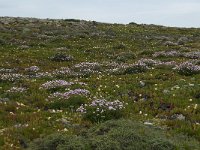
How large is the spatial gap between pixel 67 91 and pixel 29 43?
783 inches

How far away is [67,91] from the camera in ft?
61.9

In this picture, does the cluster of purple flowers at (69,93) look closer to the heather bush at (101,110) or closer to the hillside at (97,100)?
the hillside at (97,100)

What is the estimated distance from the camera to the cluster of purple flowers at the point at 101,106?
14812mm

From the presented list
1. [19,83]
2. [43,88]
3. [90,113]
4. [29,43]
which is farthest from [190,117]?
[29,43]

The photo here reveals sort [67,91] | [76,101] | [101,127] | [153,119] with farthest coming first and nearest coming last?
[67,91] < [76,101] < [153,119] < [101,127]

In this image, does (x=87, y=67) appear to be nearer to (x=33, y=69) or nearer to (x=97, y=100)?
(x=33, y=69)

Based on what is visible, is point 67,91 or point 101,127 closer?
point 101,127

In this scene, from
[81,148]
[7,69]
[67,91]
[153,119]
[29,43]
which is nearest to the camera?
[81,148]

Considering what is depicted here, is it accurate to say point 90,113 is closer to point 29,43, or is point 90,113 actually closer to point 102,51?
point 102,51

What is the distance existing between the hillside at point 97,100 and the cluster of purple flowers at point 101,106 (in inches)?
1.4

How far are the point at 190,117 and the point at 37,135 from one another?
5454mm

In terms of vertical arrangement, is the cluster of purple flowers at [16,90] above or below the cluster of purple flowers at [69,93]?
below

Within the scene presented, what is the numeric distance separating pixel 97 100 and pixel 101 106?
3.08 ft

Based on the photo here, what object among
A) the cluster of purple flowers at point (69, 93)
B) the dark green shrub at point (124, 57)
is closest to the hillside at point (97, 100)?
the cluster of purple flowers at point (69, 93)
